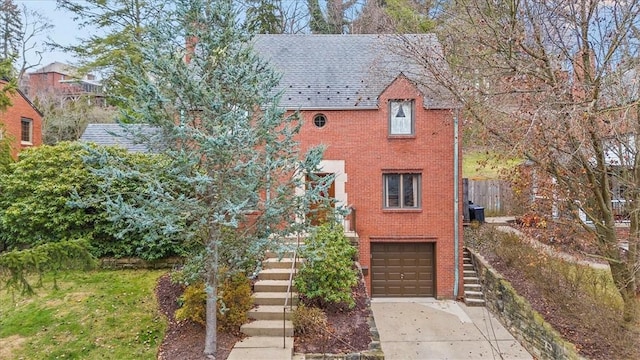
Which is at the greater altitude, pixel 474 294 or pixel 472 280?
pixel 472 280

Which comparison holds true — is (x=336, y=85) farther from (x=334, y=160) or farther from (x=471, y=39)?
(x=471, y=39)

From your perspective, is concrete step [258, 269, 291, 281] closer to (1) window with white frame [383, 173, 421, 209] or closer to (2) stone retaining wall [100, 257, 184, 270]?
(2) stone retaining wall [100, 257, 184, 270]

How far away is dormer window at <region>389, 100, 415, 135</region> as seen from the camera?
1313 centimetres

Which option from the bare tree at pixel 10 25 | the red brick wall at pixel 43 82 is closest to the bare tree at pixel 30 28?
the bare tree at pixel 10 25

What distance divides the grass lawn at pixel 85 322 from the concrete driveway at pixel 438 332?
580cm

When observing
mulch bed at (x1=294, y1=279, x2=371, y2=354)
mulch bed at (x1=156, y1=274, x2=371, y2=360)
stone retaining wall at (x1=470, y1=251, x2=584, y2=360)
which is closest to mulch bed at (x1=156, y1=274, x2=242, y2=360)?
mulch bed at (x1=156, y1=274, x2=371, y2=360)

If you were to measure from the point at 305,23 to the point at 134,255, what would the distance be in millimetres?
22513

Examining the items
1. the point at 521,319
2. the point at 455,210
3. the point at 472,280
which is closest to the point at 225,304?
the point at 521,319

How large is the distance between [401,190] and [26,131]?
21.1 metres

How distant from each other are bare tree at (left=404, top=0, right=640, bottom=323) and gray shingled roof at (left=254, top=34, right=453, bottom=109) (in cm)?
274

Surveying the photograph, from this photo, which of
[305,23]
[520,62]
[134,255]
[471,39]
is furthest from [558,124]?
[305,23]

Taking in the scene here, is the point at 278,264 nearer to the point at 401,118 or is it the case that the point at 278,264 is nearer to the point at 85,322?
the point at 85,322

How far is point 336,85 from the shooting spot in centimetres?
1347

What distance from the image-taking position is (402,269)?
13391mm
